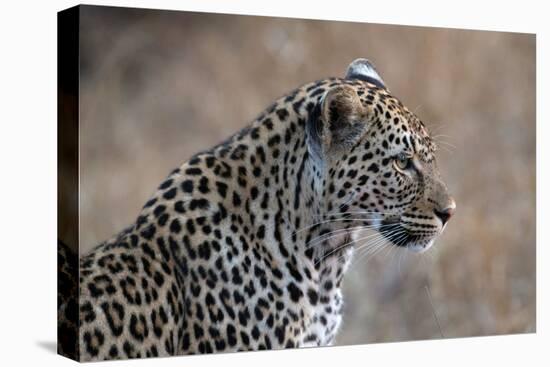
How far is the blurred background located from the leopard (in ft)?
2.12

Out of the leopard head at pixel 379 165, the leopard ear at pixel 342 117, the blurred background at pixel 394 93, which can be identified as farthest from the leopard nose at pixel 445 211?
the blurred background at pixel 394 93

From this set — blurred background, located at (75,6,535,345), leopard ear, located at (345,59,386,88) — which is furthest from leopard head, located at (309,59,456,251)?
blurred background, located at (75,6,535,345)

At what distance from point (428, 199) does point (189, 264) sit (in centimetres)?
192

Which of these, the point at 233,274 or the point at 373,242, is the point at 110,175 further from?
the point at 373,242

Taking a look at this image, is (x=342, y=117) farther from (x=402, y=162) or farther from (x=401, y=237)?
(x=401, y=237)

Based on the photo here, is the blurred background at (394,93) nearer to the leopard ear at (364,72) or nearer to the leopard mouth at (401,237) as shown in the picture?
the leopard ear at (364,72)

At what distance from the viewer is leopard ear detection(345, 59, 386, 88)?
926cm

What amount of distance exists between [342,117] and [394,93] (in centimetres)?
164

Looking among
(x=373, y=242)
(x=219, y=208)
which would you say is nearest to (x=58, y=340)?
(x=219, y=208)

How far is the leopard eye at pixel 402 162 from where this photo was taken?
29.0ft

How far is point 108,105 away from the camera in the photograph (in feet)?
29.0

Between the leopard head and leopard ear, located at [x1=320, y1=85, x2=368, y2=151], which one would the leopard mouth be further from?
leopard ear, located at [x1=320, y1=85, x2=368, y2=151]

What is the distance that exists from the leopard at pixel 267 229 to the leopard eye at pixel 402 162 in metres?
0.01

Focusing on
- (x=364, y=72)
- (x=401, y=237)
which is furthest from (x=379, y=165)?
(x=364, y=72)
